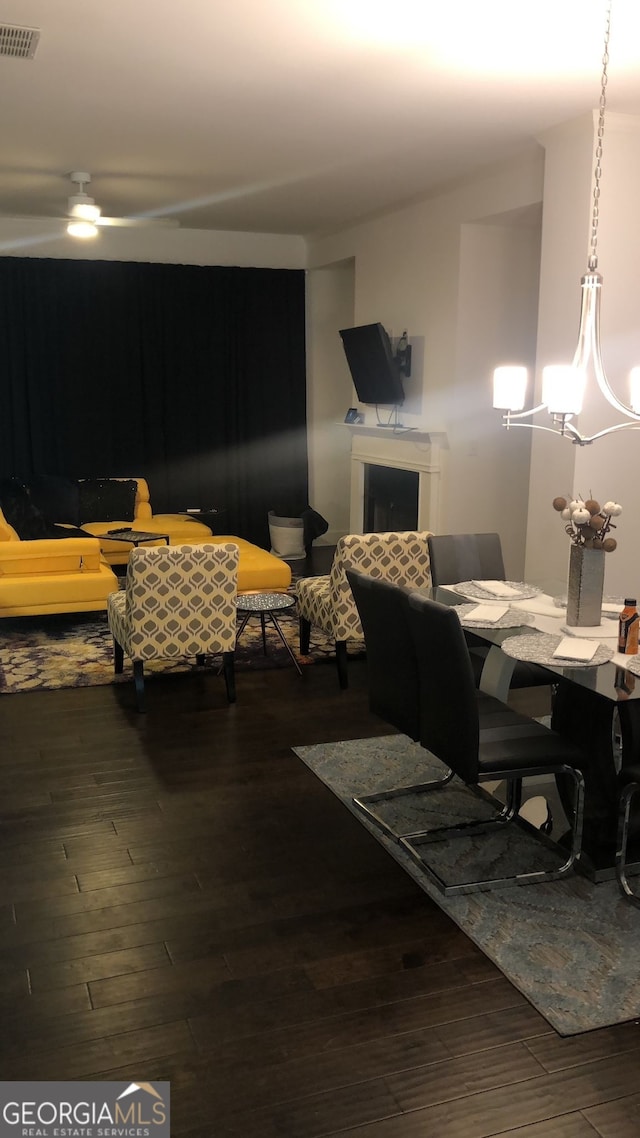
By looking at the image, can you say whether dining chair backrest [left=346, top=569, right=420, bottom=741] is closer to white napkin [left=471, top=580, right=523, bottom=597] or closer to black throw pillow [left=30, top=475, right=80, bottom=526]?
white napkin [left=471, top=580, right=523, bottom=597]

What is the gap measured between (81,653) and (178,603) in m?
1.23

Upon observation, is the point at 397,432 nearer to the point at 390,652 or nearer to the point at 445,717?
the point at 390,652

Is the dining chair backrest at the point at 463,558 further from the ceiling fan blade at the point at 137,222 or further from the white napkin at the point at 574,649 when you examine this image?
the ceiling fan blade at the point at 137,222

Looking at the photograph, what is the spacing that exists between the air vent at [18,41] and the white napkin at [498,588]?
2793 millimetres

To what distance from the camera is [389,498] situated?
304 inches

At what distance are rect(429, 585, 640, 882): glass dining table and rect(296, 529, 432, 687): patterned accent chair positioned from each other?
4.75 ft

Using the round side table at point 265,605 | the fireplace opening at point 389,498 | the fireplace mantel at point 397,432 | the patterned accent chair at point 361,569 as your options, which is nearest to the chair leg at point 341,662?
the patterned accent chair at point 361,569

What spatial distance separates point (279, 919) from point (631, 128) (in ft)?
14.0

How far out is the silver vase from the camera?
3268mm

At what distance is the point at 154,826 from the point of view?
10.9 feet

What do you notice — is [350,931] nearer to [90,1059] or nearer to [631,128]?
[90,1059]

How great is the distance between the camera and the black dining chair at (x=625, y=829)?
9.29 ft

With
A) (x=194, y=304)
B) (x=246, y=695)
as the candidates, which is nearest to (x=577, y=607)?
(x=246, y=695)

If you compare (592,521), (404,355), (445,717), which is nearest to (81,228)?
(404,355)
